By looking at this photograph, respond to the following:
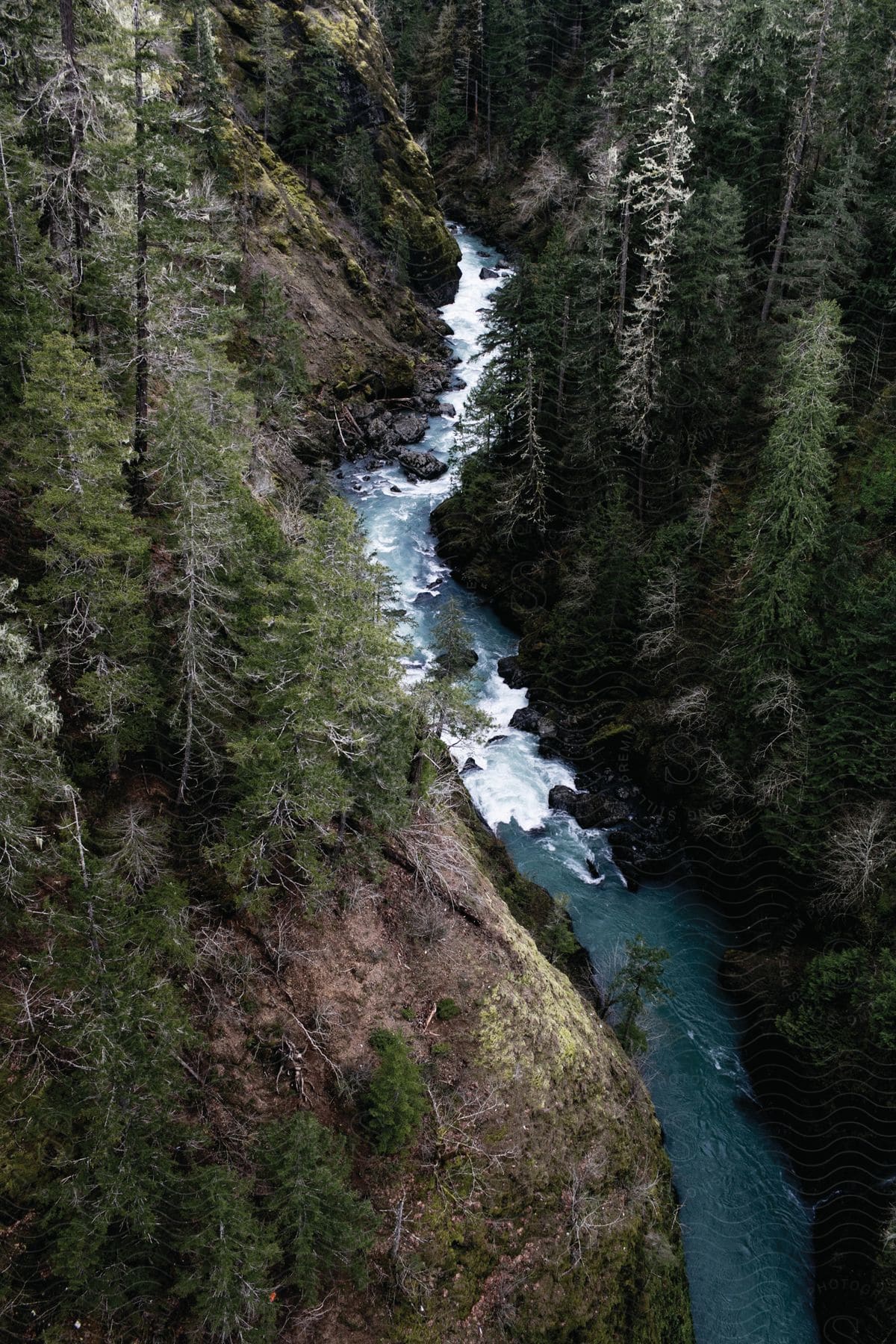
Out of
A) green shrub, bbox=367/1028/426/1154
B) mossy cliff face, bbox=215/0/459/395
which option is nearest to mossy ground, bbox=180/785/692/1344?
green shrub, bbox=367/1028/426/1154

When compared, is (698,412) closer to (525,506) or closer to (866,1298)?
(525,506)

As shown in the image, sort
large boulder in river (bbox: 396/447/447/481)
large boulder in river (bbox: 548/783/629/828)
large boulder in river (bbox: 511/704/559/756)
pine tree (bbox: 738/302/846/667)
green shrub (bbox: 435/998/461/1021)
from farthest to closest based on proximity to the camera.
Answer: large boulder in river (bbox: 396/447/447/481) < large boulder in river (bbox: 511/704/559/756) < large boulder in river (bbox: 548/783/629/828) < pine tree (bbox: 738/302/846/667) < green shrub (bbox: 435/998/461/1021)

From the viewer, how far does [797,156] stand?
3394 cm

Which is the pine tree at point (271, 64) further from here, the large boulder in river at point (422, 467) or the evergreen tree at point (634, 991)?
the evergreen tree at point (634, 991)

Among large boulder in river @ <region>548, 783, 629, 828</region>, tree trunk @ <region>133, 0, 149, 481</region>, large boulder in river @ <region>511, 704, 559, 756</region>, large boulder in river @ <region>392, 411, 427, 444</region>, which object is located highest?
tree trunk @ <region>133, 0, 149, 481</region>

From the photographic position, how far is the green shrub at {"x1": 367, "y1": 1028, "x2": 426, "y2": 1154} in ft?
46.7

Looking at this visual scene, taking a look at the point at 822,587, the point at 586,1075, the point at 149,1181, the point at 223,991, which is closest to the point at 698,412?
the point at 822,587

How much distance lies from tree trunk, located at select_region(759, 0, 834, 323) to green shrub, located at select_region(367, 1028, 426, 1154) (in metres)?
31.6

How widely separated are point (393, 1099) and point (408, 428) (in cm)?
4157

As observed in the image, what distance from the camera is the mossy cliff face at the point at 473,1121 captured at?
14.5m

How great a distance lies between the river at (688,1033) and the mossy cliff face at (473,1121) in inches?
59.7

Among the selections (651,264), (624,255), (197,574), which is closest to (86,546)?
(197,574)

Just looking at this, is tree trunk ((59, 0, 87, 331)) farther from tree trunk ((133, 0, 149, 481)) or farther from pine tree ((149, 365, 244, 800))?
pine tree ((149, 365, 244, 800))

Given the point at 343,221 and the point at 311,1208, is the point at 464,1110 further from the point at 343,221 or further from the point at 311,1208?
the point at 343,221
